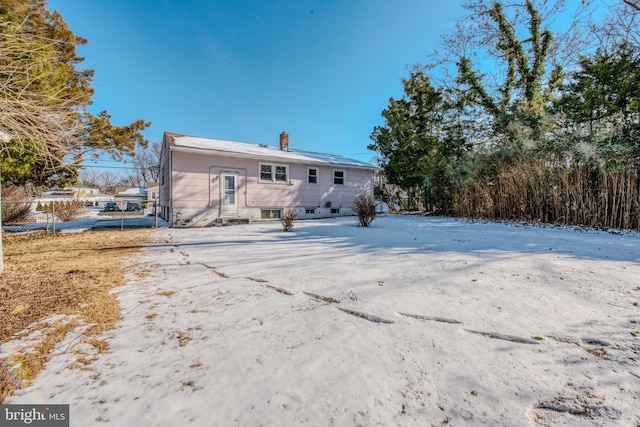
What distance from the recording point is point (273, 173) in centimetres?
1134

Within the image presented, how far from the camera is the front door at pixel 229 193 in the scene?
1018 centimetres

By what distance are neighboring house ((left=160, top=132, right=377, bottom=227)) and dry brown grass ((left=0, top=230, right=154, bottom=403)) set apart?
16.4ft

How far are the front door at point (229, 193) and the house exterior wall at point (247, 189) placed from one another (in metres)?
0.11

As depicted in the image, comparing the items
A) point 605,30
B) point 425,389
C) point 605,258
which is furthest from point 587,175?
point 425,389

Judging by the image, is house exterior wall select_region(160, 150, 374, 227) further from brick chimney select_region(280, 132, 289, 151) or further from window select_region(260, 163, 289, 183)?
brick chimney select_region(280, 132, 289, 151)

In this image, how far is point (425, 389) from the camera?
1292 millimetres

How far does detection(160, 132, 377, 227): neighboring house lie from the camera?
9406 millimetres

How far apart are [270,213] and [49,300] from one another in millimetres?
8961

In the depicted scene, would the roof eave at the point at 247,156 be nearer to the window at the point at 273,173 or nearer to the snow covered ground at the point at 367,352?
the window at the point at 273,173

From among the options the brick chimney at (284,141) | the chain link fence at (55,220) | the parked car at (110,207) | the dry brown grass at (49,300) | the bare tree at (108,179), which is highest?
the bare tree at (108,179)

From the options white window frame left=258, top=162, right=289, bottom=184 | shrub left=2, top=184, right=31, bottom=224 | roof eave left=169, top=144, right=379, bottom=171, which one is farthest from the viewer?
white window frame left=258, top=162, right=289, bottom=184

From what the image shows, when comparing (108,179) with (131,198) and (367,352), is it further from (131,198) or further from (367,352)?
(367,352)

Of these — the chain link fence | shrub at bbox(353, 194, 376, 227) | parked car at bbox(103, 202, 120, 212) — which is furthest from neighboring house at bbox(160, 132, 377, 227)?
parked car at bbox(103, 202, 120, 212)

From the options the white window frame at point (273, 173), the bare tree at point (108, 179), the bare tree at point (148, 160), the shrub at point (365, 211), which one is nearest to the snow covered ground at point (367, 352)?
the shrub at point (365, 211)
